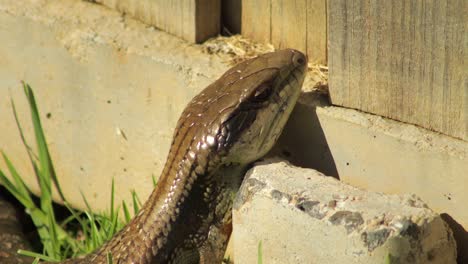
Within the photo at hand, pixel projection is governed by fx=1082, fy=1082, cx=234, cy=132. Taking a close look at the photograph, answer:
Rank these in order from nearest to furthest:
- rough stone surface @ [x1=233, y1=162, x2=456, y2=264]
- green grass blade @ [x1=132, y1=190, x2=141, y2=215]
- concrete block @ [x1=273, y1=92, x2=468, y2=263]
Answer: rough stone surface @ [x1=233, y1=162, x2=456, y2=264]
concrete block @ [x1=273, y1=92, x2=468, y2=263]
green grass blade @ [x1=132, y1=190, x2=141, y2=215]

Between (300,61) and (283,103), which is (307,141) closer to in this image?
(283,103)

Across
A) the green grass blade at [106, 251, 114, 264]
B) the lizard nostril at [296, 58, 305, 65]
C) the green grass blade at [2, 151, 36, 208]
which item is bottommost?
the green grass blade at [2, 151, 36, 208]

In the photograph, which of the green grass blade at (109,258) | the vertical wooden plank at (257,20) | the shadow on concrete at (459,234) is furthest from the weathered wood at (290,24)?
the green grass blade at (109,258)

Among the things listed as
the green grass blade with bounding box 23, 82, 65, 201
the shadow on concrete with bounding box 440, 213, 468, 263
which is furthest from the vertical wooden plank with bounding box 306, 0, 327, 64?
the green grass blade with bounding box 23, 82, 65, 201

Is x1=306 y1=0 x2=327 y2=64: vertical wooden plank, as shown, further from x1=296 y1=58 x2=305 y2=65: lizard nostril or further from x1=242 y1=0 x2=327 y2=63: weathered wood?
x1=296 y1=58 x2=305 y2=65: lizard nostril

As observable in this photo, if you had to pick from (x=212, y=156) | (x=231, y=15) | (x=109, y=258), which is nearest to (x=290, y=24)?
(x=231, y=15)

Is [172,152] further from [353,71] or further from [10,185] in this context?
[10,185]

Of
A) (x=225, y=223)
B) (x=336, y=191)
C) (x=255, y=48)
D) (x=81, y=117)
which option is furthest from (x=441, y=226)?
(x=81, y=117)

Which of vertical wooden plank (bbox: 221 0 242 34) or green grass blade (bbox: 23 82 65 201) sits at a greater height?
vertical wooden plank (bbox: 221 0 242 34)
